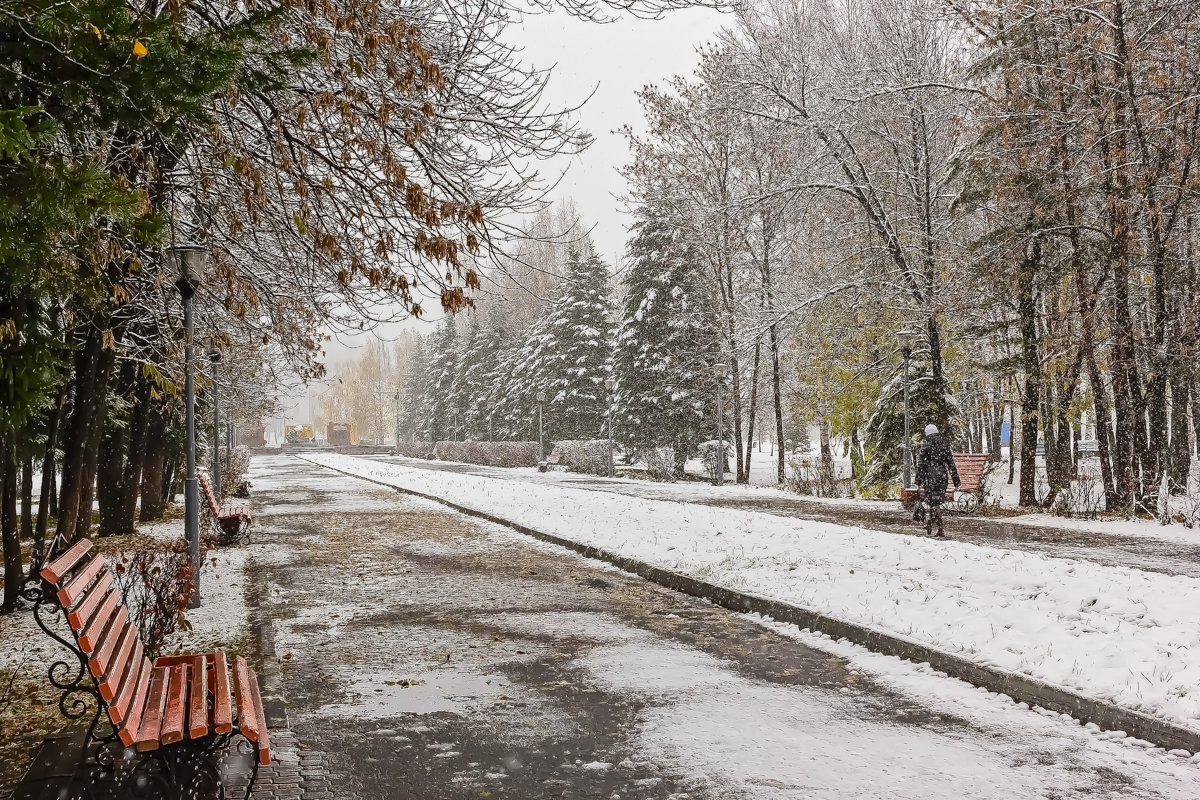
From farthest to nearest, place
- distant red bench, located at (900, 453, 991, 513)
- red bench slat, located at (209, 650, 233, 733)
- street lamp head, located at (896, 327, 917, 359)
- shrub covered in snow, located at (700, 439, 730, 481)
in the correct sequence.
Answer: shrub covered in snow, located at (700, 439, 730, 481) < street lamp head, located at (896, 327, 917, 359) < distant red bench, located at (900, 453, 991, 513) < red bench slat, located at (209, 650, 233, 733)

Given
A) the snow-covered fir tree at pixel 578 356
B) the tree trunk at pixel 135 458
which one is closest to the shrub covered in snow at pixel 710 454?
the snow-covered fir tree at pixel 578 356

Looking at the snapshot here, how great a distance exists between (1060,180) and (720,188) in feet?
50.9

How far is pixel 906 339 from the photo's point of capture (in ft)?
70.3

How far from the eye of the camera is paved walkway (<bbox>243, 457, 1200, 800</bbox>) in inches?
170

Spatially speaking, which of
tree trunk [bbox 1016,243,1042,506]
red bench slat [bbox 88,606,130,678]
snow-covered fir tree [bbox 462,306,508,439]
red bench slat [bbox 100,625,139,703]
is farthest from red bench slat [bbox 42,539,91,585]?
snow-covered fir tree [bbox 462,306,508,439]

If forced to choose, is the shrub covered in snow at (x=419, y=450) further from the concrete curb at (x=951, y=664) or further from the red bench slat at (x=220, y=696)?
the red bench slat at (x=220, y=696)

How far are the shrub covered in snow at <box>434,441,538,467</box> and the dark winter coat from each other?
3224 cm

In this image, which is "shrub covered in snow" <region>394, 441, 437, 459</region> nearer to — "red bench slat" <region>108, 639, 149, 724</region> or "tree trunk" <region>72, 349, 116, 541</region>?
"tree trunk" <region>72, 349, 116, 541</region>

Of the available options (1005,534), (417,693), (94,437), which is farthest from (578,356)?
(417,693)

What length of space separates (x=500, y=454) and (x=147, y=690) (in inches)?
1672

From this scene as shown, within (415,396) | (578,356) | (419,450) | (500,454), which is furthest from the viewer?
(415,396)

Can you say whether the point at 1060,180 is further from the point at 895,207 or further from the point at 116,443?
the point at 116,443

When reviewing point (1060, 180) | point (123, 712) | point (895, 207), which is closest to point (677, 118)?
point (895, 207)

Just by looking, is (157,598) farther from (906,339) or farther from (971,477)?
(906,339)
